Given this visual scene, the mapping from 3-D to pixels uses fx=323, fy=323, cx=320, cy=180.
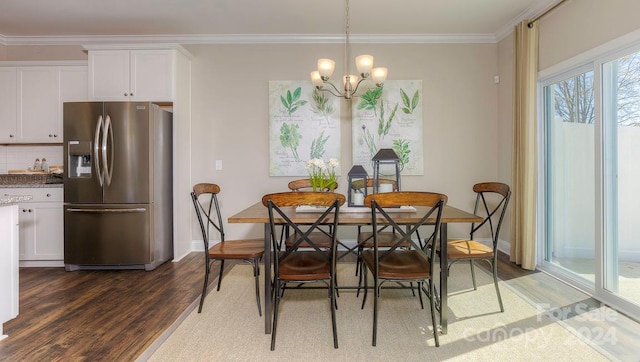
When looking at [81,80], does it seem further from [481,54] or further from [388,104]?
[481,54]

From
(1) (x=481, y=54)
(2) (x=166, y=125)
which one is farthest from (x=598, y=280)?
(2) (x=166, y=125)

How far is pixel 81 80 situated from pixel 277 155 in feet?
8.03

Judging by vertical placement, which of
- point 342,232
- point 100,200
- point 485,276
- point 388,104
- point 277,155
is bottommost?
point 485,276

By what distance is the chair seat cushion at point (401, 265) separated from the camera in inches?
76.4

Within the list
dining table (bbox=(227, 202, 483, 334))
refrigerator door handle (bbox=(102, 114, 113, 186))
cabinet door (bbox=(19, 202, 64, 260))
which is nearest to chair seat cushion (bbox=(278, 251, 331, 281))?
dining table (bbox=(227, 202, 483, 334))

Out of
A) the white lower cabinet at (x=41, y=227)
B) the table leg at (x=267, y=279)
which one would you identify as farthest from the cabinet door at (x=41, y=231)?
the table leg at (x=267, y=279)

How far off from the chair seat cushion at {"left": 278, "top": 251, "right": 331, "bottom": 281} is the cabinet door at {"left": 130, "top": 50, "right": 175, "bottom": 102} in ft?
8.59

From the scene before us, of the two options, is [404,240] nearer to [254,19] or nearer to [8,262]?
[8,262]

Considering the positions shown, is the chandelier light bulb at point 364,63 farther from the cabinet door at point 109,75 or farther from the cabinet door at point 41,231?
the cabinet door at point 41,231

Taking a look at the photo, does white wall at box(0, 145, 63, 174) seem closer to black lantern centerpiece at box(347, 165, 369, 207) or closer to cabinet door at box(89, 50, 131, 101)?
cabinet door at box(89, 50, 131, 101)

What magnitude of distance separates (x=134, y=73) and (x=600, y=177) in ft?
15.2

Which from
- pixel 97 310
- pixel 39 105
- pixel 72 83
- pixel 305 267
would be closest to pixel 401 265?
pixel 305 267

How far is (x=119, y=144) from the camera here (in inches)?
133

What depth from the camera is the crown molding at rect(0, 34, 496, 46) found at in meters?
4.05
